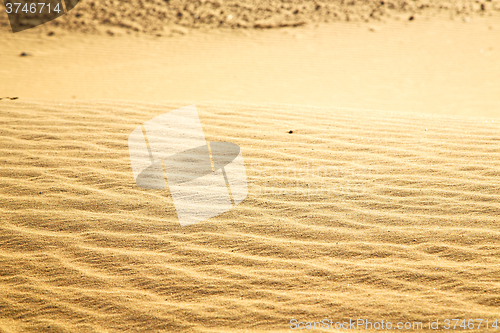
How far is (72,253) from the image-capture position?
276 cm

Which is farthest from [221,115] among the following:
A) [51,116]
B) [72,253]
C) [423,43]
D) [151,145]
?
[423,43]

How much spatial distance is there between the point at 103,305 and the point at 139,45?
29.8 feet

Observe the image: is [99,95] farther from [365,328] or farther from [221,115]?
[365,328]
